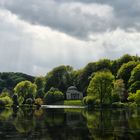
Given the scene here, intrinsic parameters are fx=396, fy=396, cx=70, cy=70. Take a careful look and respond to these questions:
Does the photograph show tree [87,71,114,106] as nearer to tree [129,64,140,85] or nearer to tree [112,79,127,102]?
tree [112,79,127,102]

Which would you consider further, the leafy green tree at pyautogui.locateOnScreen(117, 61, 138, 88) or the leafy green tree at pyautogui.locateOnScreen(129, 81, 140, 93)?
the leafy green tree at pyautogui.locateOnScreen(117, 61, 138, 88)

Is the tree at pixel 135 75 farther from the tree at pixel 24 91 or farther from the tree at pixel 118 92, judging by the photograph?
the tree at pixel 24 91

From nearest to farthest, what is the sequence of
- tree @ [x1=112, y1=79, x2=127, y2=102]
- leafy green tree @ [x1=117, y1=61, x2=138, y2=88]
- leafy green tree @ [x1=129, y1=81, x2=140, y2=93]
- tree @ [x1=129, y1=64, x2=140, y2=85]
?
tree @ [x1=112, y1=79, x2=127, y2=102] → leafy green tree @ [x1=129, y1=81, x2=140, y2=93] → tree @ [x1=129, y1=64, x2=140, y2=85] → leafy green tree @ [x1=117, y1=61, x2=138, y2=88]

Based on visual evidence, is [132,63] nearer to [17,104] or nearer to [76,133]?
[17,104]

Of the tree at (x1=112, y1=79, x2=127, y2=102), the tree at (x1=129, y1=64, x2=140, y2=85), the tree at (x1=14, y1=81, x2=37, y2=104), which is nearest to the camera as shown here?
the tree at (x1=112, y1=79, x2=127, y2=102)

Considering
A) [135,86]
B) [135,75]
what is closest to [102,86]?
[135,86]

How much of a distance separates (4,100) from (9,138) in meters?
116

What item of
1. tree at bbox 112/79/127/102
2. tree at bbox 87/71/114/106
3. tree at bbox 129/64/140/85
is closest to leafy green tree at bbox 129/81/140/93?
tree at bbox 112/79/127/102

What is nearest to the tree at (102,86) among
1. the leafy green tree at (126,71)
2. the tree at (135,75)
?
the tree at (135,75)

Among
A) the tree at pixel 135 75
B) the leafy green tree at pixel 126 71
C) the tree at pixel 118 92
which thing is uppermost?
the leafy green tree at pixel 126 71

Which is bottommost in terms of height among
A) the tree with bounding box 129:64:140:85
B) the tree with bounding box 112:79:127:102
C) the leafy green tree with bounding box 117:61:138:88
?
the tree with bounding box 112:79:127:102

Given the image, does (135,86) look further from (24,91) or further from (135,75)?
(24,91)

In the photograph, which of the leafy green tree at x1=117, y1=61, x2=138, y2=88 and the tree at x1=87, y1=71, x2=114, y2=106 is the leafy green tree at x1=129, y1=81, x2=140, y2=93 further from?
the tree at x1=87, y1=71, x2=114, y2=106

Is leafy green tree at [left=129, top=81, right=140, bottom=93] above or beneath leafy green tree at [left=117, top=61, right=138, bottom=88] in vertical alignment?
beneath
